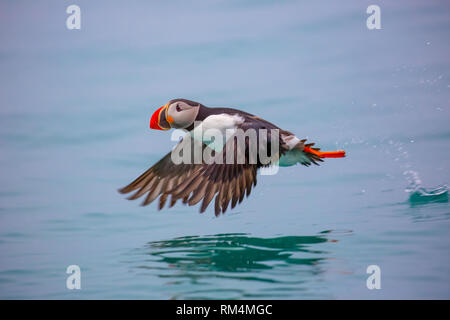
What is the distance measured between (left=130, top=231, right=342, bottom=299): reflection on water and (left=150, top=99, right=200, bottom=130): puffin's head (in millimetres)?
884

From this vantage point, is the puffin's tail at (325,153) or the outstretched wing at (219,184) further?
the puffin's tail at (325,153)

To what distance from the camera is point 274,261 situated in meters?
3.76

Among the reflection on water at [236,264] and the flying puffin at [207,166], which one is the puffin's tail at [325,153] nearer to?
the flying puffin at [207,166]

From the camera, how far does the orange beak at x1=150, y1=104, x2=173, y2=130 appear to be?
4.59 metres

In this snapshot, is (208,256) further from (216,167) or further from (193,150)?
(193,150)

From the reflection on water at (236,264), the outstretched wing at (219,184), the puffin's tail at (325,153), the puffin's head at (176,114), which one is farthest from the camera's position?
the puffin's head at (176,114)

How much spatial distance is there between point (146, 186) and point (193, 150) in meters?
0.47

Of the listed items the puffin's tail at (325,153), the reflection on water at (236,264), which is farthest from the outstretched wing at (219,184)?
the puffin's tail at (325,153)

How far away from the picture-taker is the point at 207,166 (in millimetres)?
3885

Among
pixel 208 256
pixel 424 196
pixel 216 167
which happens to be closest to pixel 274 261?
pixel 208 256

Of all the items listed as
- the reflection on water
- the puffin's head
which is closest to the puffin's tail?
the reflection on water

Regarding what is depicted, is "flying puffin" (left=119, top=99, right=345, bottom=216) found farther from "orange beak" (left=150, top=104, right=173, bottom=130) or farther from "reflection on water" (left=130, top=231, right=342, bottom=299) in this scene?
"reflection on water" (left=130, top=231, right=342, bottom=299)

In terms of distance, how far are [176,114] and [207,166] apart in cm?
83

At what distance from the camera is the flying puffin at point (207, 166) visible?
3.75 m
